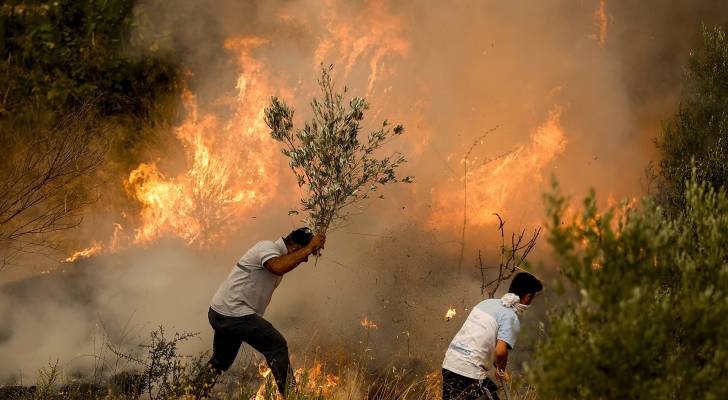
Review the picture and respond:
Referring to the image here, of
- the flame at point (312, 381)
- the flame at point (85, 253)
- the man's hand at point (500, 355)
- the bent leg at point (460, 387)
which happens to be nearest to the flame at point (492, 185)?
the flame at point (312, 381)

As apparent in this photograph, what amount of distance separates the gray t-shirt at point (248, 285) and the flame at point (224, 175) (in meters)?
5.84

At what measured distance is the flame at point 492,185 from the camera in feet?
39.4

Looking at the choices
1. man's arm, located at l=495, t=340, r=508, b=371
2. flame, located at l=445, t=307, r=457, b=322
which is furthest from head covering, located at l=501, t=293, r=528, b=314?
flame, located at l=445, t=307, r=457, b=322

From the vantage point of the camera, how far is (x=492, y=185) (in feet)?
39.5

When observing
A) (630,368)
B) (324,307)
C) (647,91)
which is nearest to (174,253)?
(324,307)

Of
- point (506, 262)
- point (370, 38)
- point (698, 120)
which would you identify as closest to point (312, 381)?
point (506, 262)

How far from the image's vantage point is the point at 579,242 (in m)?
3.91

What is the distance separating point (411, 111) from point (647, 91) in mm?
4377

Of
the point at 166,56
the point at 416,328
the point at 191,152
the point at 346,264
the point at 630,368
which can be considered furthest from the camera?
the point at 166,56

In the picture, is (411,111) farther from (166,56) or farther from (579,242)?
(579,242)

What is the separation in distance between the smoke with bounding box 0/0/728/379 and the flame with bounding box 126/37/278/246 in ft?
0.39

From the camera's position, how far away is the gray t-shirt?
20.8 feet

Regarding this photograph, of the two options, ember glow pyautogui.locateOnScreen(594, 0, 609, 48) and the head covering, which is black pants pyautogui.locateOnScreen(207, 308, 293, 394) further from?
ember glow pyautogui.locateOnScreen(594, 0, 609, 48)

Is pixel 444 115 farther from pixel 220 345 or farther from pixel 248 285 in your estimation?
pixel 220 345
